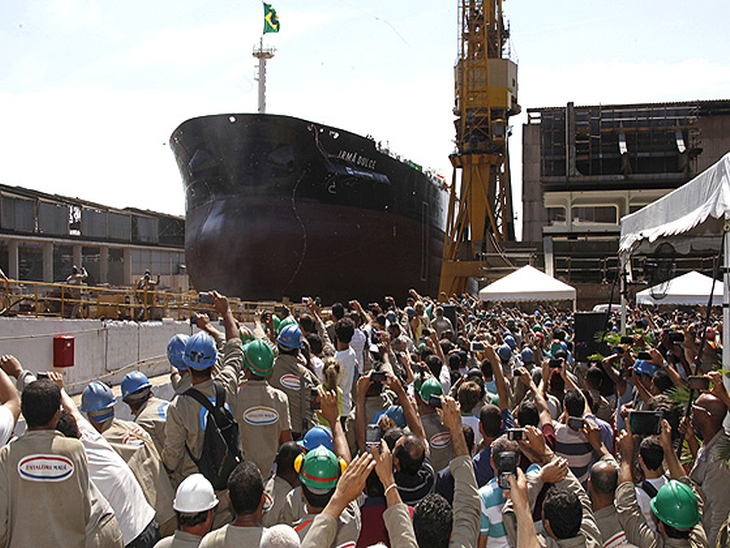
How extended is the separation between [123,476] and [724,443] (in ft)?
11.7

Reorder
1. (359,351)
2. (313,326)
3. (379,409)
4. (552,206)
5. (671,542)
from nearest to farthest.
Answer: (671,542) < (379,409) < (313,326) < (359,351) < (552,206)

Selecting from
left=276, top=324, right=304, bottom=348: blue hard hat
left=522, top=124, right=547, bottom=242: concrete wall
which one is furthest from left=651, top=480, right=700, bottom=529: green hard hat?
left=522, top=124, right=547, bottom=242: concrete wall

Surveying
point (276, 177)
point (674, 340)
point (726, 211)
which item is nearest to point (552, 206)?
point (276, 177)

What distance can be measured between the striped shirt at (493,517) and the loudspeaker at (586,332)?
7.02 metres

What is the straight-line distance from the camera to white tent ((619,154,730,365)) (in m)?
5.37

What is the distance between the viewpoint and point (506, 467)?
292 cm

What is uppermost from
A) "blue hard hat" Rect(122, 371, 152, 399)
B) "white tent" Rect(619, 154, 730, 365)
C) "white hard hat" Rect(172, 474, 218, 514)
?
"white tent" Rect(619, 154, 730, 365)

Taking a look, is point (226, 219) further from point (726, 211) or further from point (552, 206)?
point (552, 206)

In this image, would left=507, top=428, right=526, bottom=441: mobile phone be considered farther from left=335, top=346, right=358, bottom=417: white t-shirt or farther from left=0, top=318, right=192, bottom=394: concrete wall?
left=0, top=318, right=192, bottom=394: concrete wall

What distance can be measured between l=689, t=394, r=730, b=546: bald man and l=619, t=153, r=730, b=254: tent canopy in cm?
174

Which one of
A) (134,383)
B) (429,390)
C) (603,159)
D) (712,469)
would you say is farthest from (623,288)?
(603,159)

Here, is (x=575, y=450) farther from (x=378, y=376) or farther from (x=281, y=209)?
(x=281, y=209)

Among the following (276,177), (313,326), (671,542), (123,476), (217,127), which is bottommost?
(671,542)

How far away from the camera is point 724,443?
4125 millimetres
